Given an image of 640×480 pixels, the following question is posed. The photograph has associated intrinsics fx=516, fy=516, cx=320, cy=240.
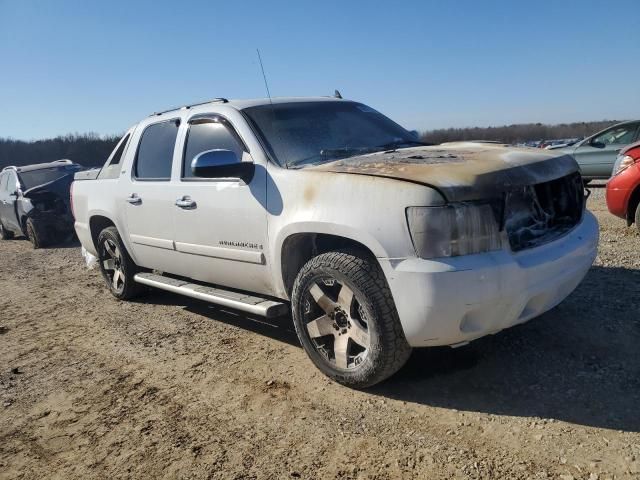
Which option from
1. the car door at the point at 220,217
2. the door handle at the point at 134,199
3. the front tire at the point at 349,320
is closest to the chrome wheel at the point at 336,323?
the front tire at the point at 349,320

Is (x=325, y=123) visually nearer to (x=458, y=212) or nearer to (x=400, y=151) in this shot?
(x=400, y=151)

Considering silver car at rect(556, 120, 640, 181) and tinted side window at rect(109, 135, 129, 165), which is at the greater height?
tinted side window at rect(109, 135, 129, 165)

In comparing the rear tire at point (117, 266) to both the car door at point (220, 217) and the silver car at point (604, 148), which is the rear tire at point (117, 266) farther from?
the silver car at point (604, 148)

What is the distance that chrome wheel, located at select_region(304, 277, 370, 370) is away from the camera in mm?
3041

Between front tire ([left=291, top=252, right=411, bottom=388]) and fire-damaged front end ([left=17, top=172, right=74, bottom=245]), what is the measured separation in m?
9.28

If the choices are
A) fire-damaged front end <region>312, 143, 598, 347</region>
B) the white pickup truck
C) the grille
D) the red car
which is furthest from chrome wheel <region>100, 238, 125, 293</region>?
the red car

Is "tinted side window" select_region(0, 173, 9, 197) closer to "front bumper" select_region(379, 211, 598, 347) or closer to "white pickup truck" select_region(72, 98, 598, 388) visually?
"white pickup truck" select_region(72, 98, 598, 388)

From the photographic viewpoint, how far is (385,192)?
275 cm

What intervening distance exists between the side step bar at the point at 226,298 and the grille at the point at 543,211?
5.36 ft

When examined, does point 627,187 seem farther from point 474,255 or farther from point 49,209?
point 49,209

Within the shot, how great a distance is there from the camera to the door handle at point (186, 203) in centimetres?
405

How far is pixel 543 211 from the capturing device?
10.1 ft

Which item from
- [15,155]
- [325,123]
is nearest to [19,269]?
[325,123]

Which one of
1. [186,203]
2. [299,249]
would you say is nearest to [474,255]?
[299,249]
